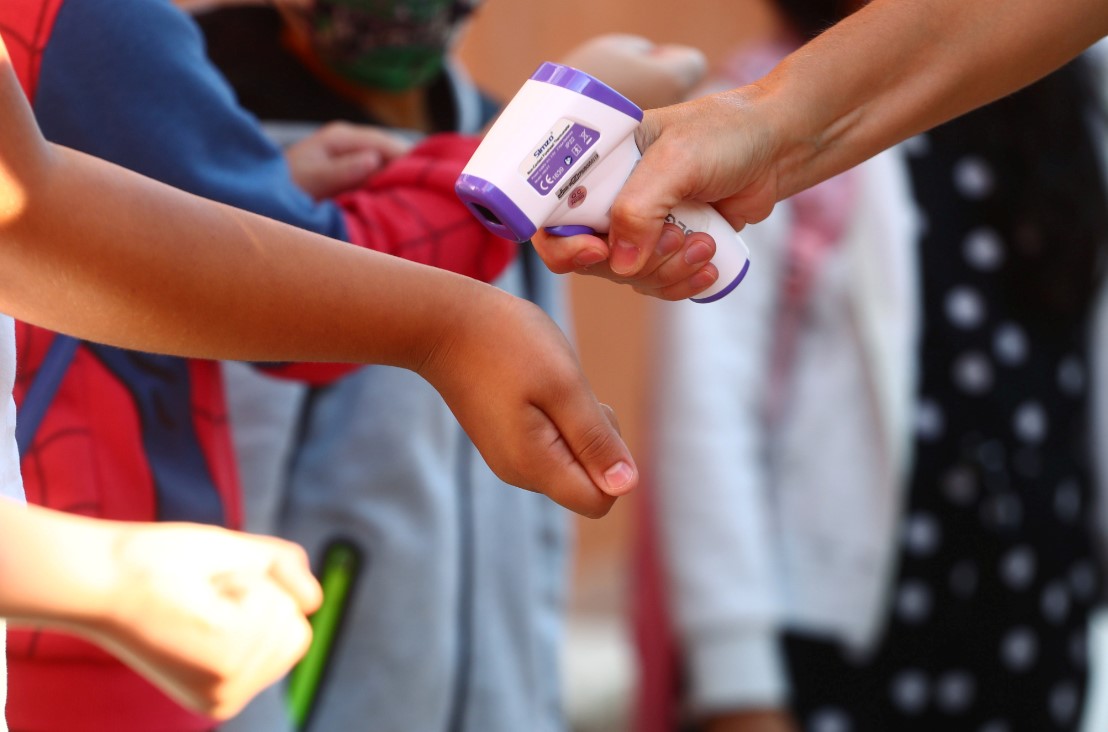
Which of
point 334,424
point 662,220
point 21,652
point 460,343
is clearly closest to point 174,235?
point 460,343

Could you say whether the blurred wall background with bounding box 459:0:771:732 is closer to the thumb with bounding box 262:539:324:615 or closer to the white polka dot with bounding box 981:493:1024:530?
the white polka dot with bounding box 981:493:1024:530

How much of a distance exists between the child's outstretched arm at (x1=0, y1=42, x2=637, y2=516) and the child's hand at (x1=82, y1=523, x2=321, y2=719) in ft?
0.36

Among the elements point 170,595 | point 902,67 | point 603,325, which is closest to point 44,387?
point 170,595

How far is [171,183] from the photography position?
0.88 meters

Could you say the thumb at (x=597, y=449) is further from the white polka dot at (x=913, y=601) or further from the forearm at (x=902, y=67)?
the white polka dot at (x=913, y=601)

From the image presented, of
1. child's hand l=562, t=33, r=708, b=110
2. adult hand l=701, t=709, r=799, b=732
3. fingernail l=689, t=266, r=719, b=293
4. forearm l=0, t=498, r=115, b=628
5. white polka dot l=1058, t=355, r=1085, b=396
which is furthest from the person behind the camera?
white polka dot l=1058, t=355, r=1085, b=396

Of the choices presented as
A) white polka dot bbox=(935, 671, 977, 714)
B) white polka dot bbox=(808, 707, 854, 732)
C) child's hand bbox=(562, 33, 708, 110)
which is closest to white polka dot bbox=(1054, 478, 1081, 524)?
white polka dot bbox=(935, 671, 977, 714)

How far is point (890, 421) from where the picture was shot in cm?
159

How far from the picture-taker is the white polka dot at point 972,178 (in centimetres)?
169

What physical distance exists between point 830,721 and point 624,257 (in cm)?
100

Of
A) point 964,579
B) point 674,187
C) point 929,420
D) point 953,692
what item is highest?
point 674,187

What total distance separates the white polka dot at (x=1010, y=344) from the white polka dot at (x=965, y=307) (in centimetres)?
3

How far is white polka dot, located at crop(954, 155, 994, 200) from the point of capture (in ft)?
5.55

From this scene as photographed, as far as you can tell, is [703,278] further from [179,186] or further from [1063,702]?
[1063,702]
